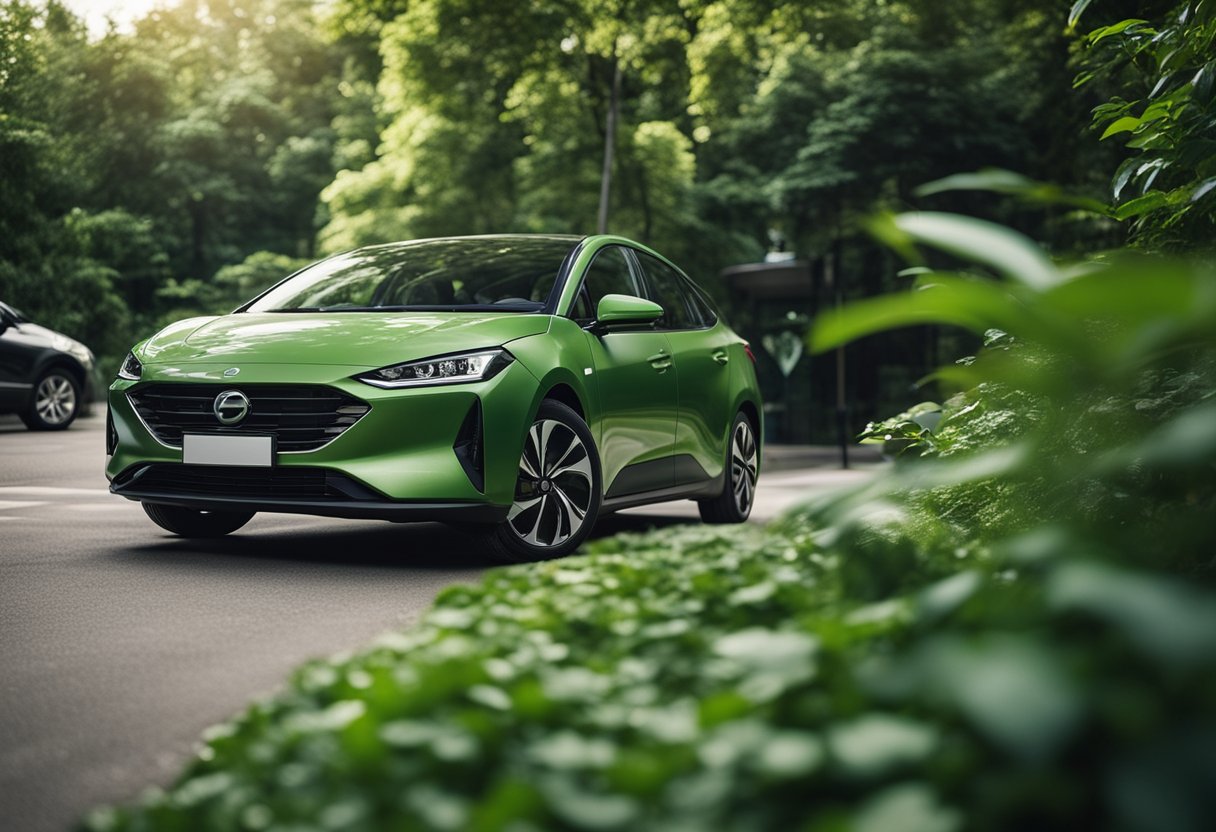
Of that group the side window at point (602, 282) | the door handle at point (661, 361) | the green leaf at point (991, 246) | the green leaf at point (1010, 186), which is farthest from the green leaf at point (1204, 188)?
the door handle at point (661, 361)

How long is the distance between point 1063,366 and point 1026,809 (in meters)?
1.27

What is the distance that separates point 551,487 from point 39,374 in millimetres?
11715

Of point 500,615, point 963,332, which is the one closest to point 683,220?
point 963,332

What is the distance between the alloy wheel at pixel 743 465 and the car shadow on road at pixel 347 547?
0.78 metres

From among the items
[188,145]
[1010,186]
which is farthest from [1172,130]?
[188,145]

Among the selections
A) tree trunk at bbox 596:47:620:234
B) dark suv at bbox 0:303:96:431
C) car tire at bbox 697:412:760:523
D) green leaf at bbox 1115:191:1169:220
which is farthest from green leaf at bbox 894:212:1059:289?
tree trunk at bbox 596:47:620:234

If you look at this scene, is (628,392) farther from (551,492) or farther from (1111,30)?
(1111,30)

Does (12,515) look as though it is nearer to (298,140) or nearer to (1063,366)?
(1063,366)

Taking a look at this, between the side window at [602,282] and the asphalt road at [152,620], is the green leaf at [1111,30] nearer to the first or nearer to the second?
the asphalt road at [152,620]

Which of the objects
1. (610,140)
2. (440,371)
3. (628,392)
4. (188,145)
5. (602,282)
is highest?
(188,145)

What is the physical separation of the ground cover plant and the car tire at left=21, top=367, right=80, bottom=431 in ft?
48.7

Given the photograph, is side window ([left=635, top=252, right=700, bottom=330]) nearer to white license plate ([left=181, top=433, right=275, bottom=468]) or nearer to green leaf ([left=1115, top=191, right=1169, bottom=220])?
white license plate ([left=181, top=433, right=275, bottom=468])

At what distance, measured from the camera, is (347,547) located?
285 inches

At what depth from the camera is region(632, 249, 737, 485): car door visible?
791 cm
